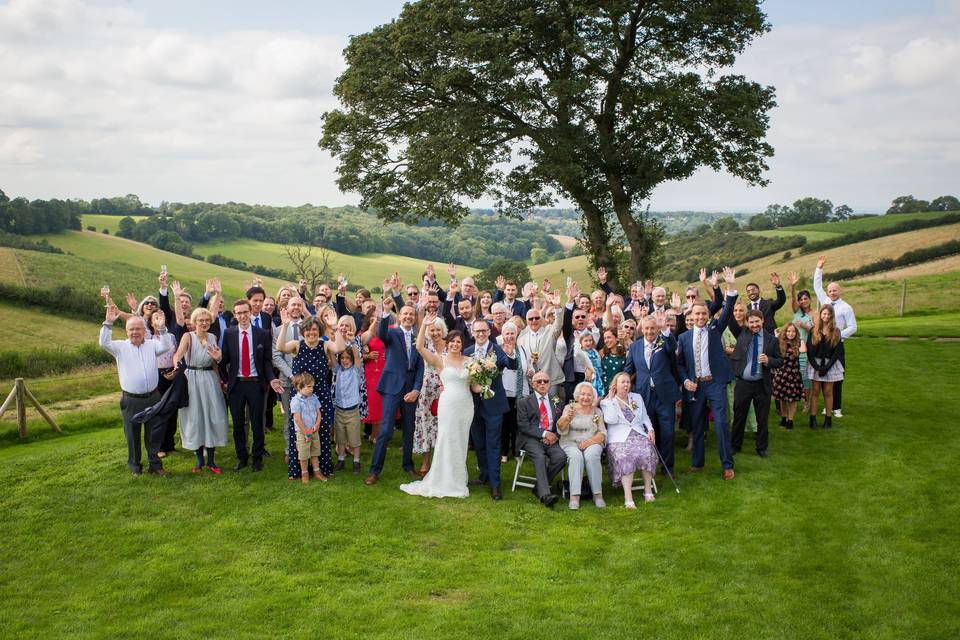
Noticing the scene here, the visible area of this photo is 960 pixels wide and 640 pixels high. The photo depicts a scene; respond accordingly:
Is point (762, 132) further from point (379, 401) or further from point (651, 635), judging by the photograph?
point (651, 635)

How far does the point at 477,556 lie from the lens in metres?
7.10

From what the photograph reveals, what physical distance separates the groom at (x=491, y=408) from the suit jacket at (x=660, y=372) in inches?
69.7

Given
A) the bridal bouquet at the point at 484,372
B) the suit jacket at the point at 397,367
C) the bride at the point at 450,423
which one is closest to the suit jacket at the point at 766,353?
the bridal bouquet at the point at 484,372

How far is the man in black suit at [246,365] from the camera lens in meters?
9.05

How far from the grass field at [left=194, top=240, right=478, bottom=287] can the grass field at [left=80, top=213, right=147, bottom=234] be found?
24.7 feet

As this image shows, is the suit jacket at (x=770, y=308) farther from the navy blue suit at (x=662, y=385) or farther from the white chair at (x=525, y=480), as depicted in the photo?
the white chair at (x=525, y=480)

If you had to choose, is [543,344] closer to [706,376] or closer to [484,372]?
[484,372]

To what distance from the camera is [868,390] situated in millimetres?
14273

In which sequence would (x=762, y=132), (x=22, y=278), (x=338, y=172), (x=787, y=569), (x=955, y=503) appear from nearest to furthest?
(x=787, y=569), (x=955, y=503), (x=762, y=132), (x=338, y=172), (x=22, y=278)

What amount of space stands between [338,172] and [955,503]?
20499 millimetres

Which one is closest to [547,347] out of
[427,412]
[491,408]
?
[491,408]

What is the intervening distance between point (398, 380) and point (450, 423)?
92 centimetres

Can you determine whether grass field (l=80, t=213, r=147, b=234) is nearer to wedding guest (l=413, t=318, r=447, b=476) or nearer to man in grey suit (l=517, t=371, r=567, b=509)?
wedding guest (l=413, t=318, r=447, b=476)

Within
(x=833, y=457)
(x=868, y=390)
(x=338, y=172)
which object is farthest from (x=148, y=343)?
(x=338, y=172)
